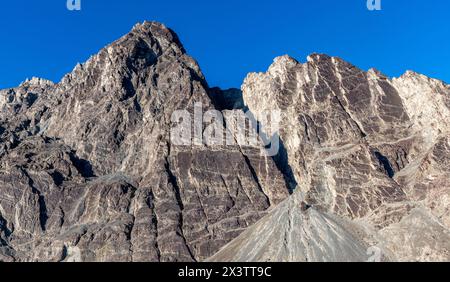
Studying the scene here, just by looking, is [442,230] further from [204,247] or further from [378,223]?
[204,247]

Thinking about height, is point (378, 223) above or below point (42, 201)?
below

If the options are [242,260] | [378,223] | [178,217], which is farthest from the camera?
[178,217]

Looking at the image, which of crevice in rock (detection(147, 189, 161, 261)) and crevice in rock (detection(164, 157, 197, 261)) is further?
crevice in rock (detection(164, 157, 197, 261))

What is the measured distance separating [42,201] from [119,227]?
3266 centimetres

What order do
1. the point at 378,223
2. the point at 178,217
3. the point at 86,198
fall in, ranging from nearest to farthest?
the point at 378,223 → the point at 178,217 → the point at 86,198

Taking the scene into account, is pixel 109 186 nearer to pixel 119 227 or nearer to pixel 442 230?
pixel 119 227

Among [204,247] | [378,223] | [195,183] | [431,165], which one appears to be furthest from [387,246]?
[195,183]

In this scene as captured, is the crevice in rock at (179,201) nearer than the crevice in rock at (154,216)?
No

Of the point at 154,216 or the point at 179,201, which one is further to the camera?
the point at 179,201

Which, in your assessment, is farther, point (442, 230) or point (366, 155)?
point (366, 155)

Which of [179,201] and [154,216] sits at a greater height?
[179,201]

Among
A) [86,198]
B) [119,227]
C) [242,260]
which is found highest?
[86,198]

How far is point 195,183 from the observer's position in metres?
197

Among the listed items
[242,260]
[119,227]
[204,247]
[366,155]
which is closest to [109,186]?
[119,227]
